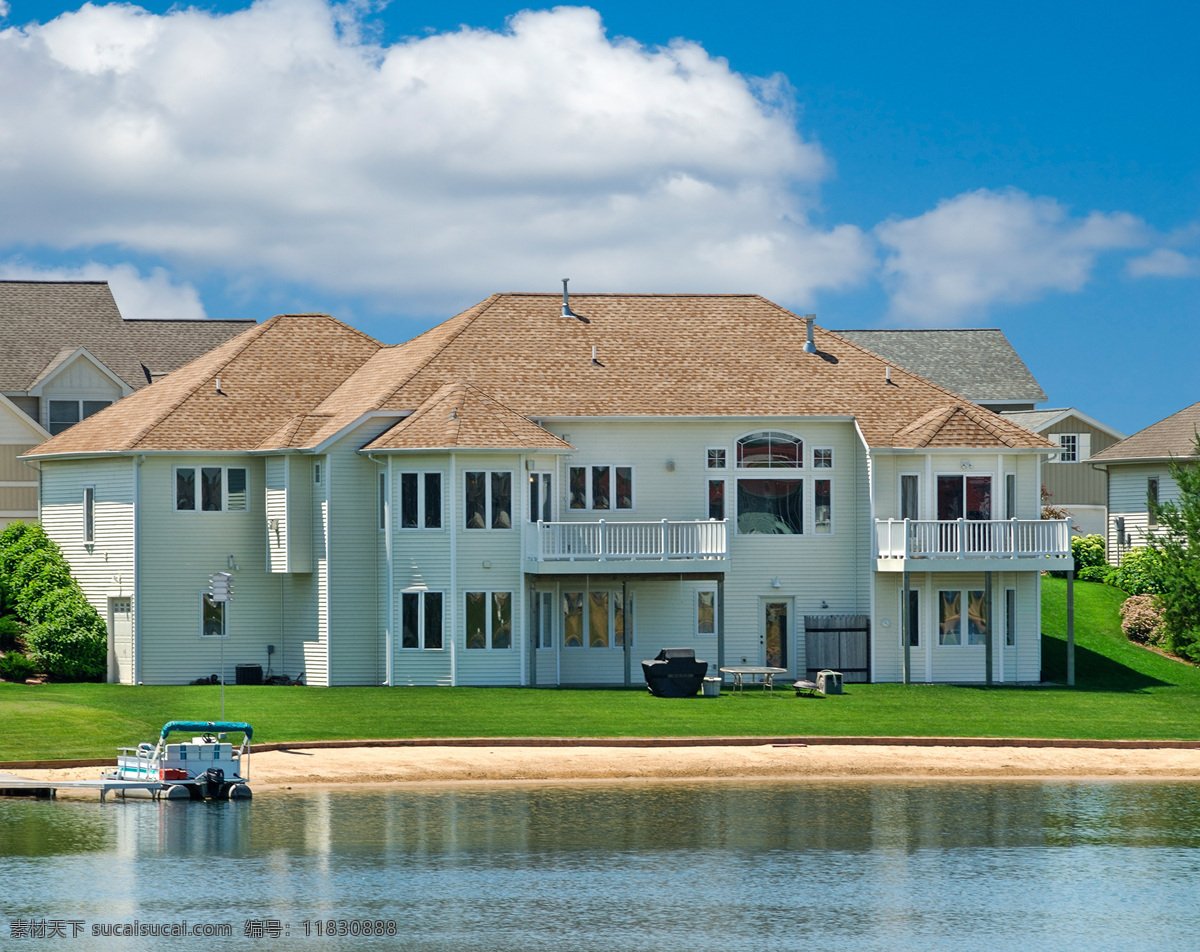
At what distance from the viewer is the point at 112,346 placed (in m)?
64.3

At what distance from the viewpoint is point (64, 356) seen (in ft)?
198

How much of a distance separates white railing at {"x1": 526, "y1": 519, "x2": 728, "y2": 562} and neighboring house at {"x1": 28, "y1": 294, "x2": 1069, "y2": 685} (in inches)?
2.3

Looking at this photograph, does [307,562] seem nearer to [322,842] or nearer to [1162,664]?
[322,842]

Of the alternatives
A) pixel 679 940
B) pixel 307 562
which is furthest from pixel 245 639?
pixel 679 940

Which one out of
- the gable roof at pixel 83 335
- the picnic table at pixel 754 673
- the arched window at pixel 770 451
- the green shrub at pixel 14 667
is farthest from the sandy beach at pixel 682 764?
the gable roof at pixel 83 335

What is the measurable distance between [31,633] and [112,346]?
23029mm

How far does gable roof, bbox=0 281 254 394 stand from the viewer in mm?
61594

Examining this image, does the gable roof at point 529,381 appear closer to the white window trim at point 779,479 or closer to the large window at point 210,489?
the large window at point 210,489

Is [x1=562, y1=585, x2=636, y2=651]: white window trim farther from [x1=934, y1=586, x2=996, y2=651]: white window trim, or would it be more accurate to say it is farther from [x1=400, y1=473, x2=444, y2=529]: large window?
[x1=934, y1=586, x2=996, y2=651]: white window trim

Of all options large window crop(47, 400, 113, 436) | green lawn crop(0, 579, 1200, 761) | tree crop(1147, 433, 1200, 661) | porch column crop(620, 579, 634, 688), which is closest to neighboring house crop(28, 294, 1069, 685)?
porch column crop(620, 579, 634, 688)

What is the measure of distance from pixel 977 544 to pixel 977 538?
16cm

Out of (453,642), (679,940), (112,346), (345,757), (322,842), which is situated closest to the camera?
(679,940)

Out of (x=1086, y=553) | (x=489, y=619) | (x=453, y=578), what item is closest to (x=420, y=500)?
(x=453, y=578)

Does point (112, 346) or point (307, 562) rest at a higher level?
point (112, 346)
